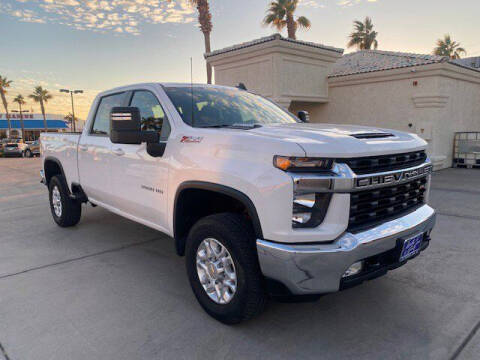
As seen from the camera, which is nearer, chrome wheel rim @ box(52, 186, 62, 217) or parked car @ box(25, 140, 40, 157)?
chrome wheel rim @ box(52, 186, 62, 217)

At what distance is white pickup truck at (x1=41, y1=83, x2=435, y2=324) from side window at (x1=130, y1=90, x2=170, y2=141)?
12 mm

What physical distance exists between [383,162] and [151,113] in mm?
2239

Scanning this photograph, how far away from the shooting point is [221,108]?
3.66m

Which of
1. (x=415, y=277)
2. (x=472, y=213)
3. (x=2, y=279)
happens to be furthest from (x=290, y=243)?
(x=472, y=213)

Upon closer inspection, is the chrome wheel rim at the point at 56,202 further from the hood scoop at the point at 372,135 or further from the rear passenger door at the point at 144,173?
the hood scoop at the point at 372,135

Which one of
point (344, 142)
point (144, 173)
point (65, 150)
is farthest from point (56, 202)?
point (344, 142)

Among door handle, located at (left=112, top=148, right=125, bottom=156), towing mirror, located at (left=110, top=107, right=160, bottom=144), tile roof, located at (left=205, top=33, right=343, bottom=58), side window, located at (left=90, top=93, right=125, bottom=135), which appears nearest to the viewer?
towing mirror, located at (left=110, top=107, right=160, bottom=144)

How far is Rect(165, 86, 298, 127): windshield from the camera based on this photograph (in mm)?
3424

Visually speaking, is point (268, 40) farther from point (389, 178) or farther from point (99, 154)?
point (389, 178)

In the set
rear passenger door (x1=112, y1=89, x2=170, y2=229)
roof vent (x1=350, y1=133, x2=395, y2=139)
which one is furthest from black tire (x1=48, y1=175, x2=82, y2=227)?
roof vent (x1=350, y1=133, x2=395, y2=139)

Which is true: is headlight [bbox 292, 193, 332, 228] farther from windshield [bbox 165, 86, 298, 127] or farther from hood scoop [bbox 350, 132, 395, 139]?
windshield [bbox 165, 86, 298, 127]

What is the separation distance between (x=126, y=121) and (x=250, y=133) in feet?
3.67

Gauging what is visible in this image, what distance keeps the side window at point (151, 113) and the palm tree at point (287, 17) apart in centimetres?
2410

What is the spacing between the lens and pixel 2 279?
3807 millimetres
